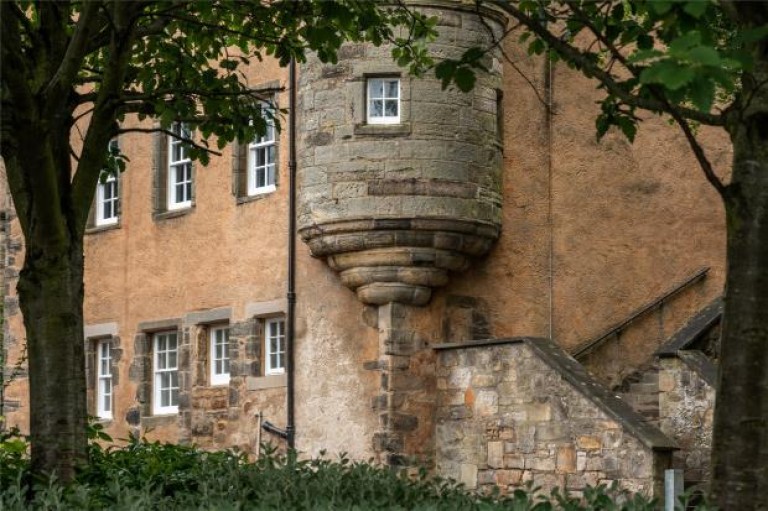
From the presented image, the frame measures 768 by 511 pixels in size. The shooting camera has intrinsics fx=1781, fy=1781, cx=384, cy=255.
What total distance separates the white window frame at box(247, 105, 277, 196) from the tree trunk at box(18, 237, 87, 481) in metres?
10.2

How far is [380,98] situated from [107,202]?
6.86 m

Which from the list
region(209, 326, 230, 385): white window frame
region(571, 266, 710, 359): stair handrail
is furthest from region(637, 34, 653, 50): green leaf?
region(209, 326, 230, 385): white window frame

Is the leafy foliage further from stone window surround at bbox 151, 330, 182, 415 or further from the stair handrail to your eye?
stone window surround at bbox 151, 330, 182, 415

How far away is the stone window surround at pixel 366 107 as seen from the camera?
20.5 metres

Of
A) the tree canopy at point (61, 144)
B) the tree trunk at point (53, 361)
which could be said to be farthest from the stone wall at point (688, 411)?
the tree trunk at point (53, 361)

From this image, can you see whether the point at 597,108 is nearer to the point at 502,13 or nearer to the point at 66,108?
the point at 502,13

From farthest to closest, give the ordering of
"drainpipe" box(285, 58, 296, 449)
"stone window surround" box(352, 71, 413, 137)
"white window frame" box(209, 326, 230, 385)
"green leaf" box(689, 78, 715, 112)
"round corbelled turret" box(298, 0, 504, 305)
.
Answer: "white window frame" box(209, 326, 230, 385), "drainpipe" box(285, 58, 296, 449), "stone window surround" box(352, 71, 413, 137), "round corbelled turret" box(298, 0, 504, 305), "green leaf" box(689, 78, 715, 112)

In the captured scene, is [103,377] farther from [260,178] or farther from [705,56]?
[705,56]

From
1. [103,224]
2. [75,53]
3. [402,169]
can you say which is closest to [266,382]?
[402,169]

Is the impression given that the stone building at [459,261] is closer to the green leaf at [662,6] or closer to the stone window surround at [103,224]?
the stone window surround at [103,224]

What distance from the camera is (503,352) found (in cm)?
Answer: 1947

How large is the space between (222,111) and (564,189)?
758cm

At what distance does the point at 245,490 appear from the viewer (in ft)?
32.1

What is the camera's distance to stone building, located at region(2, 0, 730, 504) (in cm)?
2028
